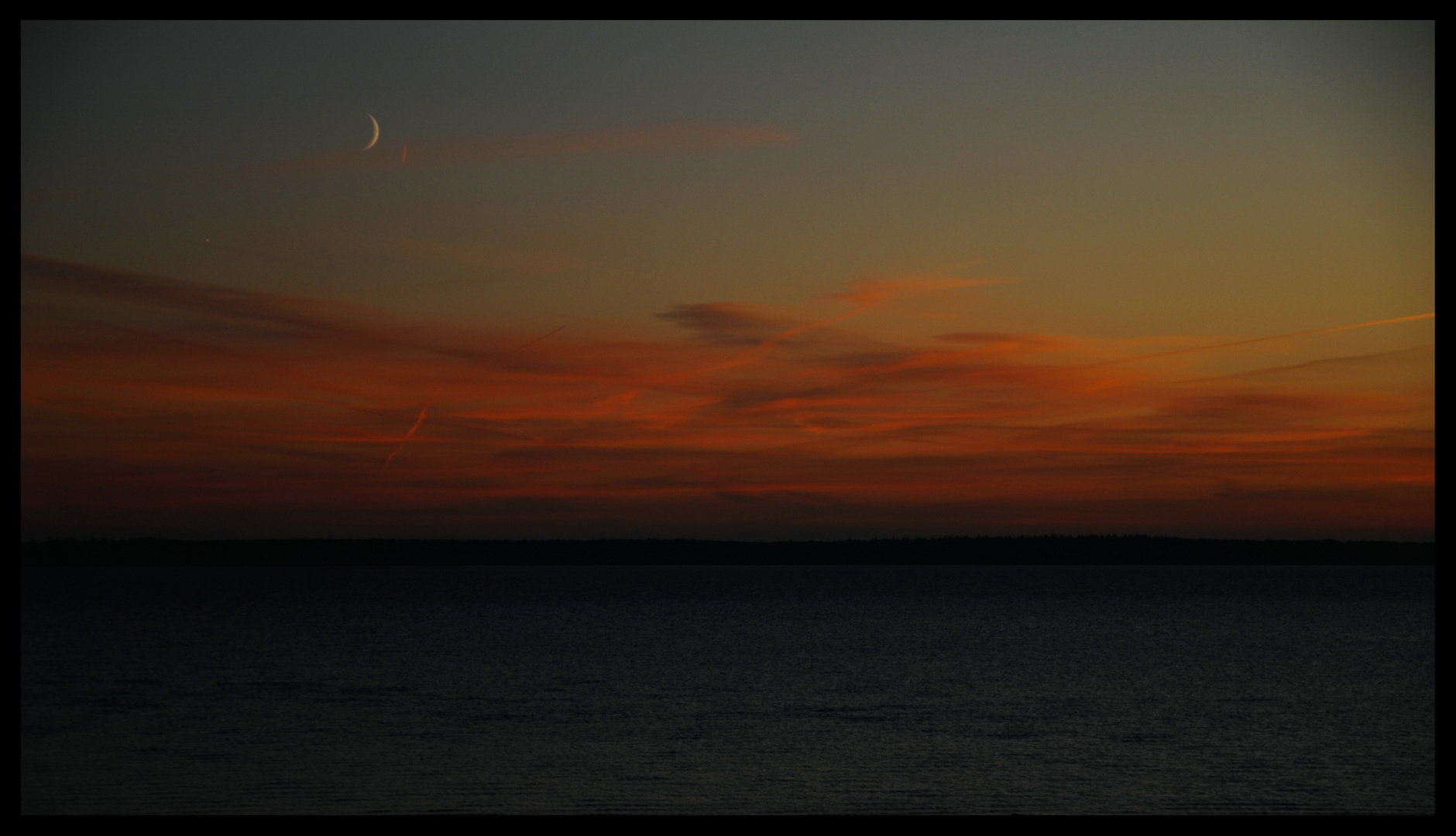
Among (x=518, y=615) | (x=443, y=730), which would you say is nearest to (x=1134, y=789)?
(x=443, y=730)

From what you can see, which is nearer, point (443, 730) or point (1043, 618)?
point (443, 730)

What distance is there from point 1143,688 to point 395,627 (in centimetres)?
6010

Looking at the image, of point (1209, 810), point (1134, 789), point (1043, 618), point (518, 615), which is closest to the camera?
point (1209, 810)

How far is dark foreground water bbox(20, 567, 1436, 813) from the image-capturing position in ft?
91.5

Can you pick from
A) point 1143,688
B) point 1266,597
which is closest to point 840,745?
point 1143,688

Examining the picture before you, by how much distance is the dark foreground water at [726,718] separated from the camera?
91.5ft

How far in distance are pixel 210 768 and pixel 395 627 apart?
194 ft

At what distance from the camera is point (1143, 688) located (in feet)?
161

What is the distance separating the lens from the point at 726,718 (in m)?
39.3
